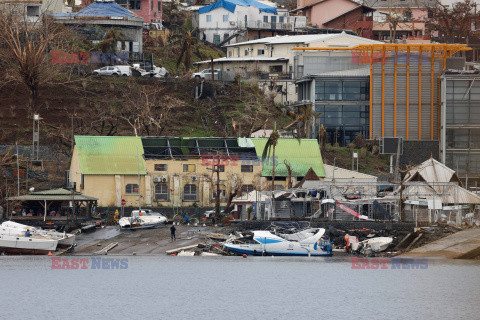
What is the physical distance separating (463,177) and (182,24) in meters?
74.5

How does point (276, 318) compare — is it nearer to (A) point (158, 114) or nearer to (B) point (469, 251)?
(B) point (469, 251)

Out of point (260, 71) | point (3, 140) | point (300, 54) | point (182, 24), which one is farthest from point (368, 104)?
point (182, 24)

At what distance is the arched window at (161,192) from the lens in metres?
104

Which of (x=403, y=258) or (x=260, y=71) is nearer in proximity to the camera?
(x=403, y=258)

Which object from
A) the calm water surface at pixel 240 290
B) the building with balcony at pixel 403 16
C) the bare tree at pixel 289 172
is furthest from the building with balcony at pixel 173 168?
the building with balcony at pixel 403 16

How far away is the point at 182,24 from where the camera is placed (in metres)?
174

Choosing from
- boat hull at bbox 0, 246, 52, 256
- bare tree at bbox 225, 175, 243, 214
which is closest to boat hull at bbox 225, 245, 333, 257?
bare tree at bbox 225, 175, 243, 214

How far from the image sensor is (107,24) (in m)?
145

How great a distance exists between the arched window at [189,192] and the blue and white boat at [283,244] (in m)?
18.7

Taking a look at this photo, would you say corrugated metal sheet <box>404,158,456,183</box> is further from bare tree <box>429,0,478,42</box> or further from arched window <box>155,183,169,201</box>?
bare tree <box>429,0,478,42</box>

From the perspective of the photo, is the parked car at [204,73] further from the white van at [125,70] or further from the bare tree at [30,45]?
the bare tree at [30,45]

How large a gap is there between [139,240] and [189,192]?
16.4m

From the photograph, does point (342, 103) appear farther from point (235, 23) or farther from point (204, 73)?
point (235, 23)

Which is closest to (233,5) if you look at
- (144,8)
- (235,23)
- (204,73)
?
(235,23)
